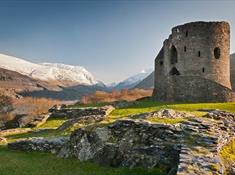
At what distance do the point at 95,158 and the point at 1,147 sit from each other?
888 cm

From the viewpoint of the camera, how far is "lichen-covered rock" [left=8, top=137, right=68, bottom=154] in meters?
22.8

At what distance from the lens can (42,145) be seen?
2320 centimetres

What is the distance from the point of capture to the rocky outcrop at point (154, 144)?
15.0 m

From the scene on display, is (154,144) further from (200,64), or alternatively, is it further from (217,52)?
(217,52)

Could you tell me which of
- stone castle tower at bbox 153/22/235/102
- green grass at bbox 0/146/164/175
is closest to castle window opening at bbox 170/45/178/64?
stone castle tower at bbox 153/22/235/102

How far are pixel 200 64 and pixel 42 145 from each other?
31.9m

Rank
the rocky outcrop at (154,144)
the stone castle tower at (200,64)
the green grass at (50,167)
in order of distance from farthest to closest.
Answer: the stone castle tower at (200,64)
the green grass at (50,167)
the rocky outcrop at (154,144)

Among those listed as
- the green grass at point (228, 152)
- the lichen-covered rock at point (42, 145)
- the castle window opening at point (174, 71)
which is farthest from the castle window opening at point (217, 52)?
the green grass at point (228, 152)

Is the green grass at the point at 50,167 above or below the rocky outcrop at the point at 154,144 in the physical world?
below

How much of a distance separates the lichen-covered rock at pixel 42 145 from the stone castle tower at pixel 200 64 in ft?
A: 91.3

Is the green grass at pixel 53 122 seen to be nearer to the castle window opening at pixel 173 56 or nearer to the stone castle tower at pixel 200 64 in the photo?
the stone castle tower at pixel 200 64

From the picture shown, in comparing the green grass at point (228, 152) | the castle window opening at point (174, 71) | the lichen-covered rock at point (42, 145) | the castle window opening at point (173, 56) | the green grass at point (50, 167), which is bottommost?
the green grass at point (50, 167)

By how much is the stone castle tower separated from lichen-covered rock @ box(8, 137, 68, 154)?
27821 millimetres

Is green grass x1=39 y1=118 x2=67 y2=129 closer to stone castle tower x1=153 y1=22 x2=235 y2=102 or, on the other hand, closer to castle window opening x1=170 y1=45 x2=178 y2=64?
stone castle tower x1=153 y1=22 x2=235 y2=102
